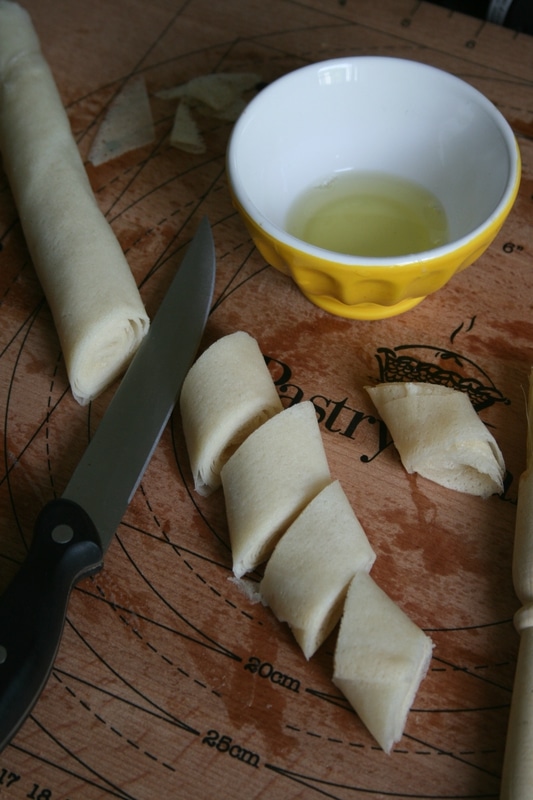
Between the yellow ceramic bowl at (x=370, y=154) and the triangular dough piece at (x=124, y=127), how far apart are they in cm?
40

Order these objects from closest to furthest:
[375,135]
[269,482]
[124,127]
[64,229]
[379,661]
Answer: [379,661] < [269,482] < [64,229] < [375,135] < [124,127]

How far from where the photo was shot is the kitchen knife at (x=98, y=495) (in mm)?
1013

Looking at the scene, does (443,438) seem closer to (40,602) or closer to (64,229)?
(40,602)

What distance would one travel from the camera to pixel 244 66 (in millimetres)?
1856

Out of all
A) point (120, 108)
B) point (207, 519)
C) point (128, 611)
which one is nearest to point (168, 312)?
point (207, 519)

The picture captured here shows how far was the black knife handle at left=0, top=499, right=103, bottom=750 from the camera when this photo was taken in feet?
3.25

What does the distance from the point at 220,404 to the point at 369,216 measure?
0.50 m

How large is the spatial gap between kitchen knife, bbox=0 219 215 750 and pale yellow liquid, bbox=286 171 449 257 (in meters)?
0.20

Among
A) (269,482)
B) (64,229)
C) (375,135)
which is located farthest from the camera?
(375,135)

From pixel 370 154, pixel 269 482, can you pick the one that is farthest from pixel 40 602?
pixel 370 154

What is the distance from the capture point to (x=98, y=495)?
1189 millimetres

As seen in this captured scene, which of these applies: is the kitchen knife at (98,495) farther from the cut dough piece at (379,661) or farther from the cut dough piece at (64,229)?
the cut dough piece at (379,661)

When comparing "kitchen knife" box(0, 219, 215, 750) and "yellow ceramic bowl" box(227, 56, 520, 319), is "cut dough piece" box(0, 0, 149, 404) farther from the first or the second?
"yellow ceramic bowl" box(227, 56, 520, 319)

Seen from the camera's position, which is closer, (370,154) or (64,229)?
(64,229)
